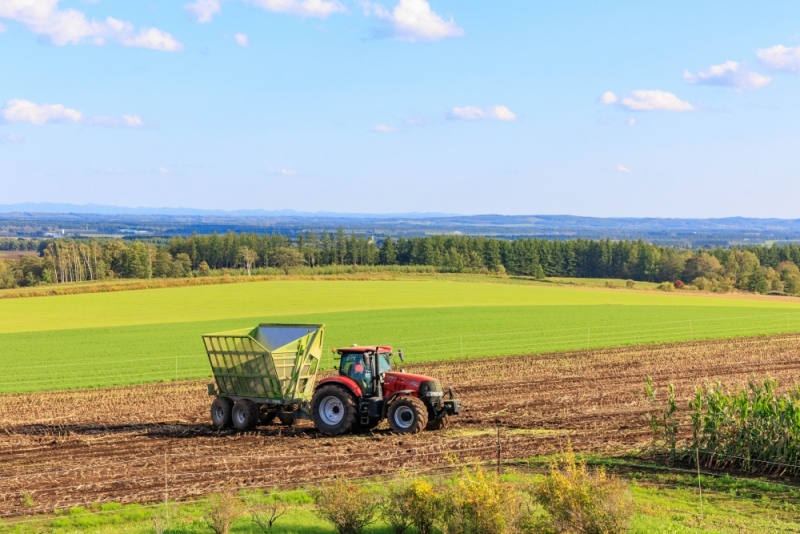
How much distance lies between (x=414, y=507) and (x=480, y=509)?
4.04ft

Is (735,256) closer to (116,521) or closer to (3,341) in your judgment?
(3,341)

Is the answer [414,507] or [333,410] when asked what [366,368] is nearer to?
[333,410]

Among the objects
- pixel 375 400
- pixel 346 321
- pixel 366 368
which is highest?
pixel 366 368

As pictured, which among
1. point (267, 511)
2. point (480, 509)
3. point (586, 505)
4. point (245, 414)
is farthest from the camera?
point (245, 414)

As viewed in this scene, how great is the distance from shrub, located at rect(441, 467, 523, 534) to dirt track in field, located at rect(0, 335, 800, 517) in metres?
3.99

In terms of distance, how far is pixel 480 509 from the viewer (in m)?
10.9

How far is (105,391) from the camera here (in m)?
30.8

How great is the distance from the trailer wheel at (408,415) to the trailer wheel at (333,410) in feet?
3.23

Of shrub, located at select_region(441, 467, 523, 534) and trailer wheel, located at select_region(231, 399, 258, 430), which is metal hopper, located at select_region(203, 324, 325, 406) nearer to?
trailer wheel, located at select_region(231, 399, 258, 430)

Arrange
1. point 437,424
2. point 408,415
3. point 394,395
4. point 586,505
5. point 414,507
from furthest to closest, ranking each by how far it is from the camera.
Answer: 1. point 437,424
2. point 394,395
3. point 408,415
4. point 414,507
5. point 586,505

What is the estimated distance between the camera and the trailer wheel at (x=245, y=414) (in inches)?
872

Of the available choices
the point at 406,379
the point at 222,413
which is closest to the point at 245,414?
the point at 222,413

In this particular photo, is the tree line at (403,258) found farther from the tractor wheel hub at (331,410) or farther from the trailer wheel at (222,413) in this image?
the tractor wheel hub at (331,410)


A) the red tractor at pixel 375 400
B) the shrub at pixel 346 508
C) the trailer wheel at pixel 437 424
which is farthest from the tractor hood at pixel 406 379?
the shrub at pixel 346 508
